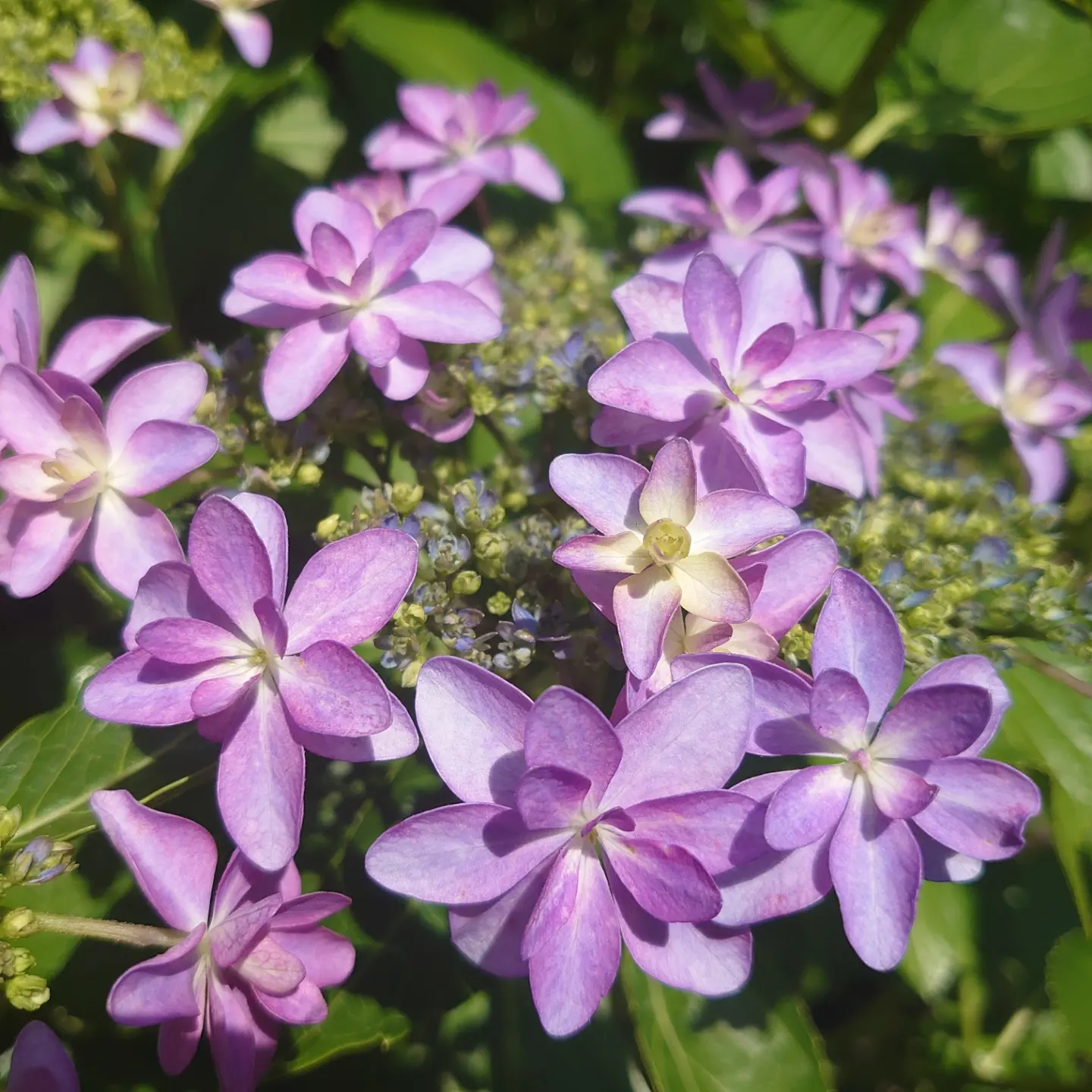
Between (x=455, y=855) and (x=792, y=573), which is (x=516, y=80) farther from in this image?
(x=455, y=855)

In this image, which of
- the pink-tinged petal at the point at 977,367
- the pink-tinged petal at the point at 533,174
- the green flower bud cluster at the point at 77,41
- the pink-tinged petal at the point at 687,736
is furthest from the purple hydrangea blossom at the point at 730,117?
→ the pink-tinged petal at the point at 687,736

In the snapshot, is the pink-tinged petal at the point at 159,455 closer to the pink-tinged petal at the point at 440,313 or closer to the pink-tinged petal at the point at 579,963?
the pink-tinged petal at the point at 440,313

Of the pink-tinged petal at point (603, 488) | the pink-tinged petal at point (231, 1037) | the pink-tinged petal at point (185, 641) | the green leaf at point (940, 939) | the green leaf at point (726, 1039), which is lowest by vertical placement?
the green leaf at point (940, 939)

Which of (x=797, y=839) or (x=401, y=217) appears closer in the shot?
(x=797, y=839)

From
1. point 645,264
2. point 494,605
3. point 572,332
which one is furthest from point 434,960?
point 645,264

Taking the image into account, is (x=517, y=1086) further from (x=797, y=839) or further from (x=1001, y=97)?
(x=1001, y=97)

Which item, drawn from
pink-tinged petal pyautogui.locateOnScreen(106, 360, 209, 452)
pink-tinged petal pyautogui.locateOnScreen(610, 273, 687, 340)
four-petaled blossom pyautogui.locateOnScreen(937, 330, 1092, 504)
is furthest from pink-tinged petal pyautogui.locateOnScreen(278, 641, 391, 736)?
four-petaled blossom pyautogui.locateOnScreen(937, 330, 1092, 504)
